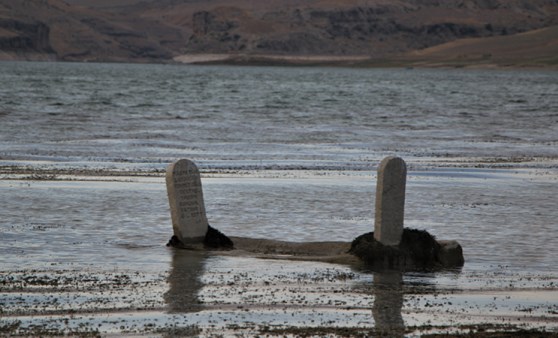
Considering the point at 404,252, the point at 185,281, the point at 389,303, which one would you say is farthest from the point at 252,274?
the point at 389,303

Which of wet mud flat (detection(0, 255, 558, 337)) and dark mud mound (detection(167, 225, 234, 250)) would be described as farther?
dark mud mound (detection(167, 225, 234, 250))

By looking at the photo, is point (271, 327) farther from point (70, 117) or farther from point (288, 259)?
point (70, 117)

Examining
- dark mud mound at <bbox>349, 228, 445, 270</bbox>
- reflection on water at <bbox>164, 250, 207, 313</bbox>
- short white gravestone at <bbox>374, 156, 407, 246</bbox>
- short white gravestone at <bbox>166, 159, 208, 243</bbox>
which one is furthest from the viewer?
short white gravestone at <bbox>166, 159, 208, 243</bbox>

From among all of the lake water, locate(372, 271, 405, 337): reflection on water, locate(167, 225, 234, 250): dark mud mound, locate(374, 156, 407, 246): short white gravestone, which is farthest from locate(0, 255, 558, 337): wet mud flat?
locate(167, 225, 234, 250): dark mud mound

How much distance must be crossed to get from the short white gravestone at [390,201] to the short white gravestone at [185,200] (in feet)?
8.50

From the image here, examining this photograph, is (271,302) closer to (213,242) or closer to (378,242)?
(378,242)

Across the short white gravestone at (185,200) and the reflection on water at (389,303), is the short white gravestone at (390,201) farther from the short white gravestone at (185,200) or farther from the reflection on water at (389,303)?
the short white gravestone at (185,200)

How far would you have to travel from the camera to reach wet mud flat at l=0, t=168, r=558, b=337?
10.6 m

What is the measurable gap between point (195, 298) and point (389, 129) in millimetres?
40481

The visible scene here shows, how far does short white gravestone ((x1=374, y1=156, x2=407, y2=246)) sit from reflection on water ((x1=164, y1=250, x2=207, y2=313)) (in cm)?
232

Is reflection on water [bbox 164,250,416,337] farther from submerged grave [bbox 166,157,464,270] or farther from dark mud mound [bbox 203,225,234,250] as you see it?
dark mud mound [bbox 203,225,234,250]

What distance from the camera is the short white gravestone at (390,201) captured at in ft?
48.2

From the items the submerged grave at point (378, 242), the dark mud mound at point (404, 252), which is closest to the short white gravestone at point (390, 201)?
the submerged grave at point (378, 242)

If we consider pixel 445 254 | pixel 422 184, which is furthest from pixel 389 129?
pixel 445 254
